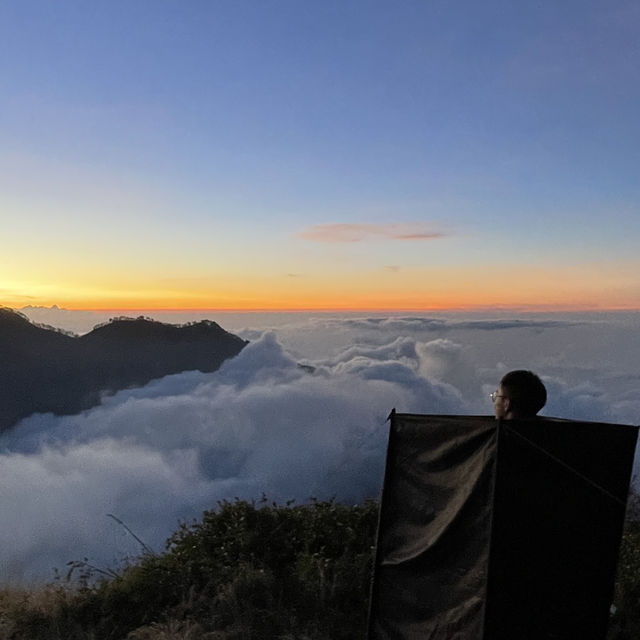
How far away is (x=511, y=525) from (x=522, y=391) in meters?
0.92

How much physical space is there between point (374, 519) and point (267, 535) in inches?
52.0

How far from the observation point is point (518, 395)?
562 centimetres

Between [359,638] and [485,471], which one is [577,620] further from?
[359,638]

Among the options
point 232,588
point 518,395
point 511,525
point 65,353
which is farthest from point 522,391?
point 65,353

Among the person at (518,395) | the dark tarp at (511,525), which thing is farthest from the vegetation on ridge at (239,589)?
the person at (518,395)

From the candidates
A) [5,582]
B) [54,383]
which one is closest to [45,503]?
[54,383]

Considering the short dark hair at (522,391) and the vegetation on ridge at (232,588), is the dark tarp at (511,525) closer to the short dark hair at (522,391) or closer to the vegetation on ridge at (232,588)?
the short dark hair at (522,391)

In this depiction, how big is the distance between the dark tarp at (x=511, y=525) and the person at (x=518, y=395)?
166 mm

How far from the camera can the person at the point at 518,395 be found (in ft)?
18.4

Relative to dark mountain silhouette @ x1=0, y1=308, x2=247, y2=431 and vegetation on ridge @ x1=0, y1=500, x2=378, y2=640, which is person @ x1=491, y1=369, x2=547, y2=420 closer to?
vegetation on ridge @ x1=0, y1=500, x2=378, y2=640

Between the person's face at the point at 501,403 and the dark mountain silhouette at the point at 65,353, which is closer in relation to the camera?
the person's face at the point at 501,403

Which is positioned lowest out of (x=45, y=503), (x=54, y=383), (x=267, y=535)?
(x=45, y=503)

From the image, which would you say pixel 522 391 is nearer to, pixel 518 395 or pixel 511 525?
pixel 518 395

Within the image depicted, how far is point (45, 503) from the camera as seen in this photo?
18950cm
